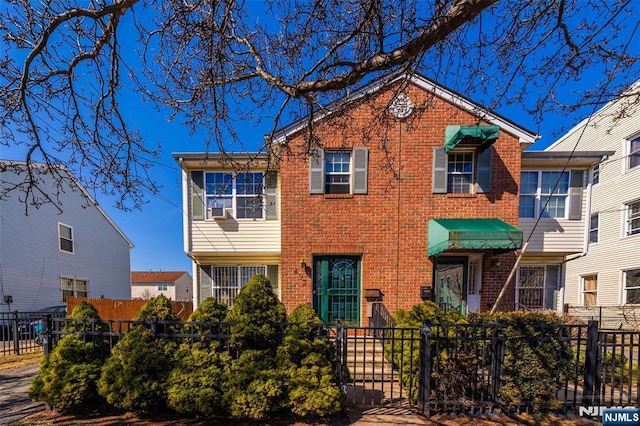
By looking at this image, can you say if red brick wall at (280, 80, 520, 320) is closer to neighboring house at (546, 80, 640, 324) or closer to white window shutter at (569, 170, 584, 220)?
white window shutter at (569, 170, 584, 220)

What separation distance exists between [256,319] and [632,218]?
16.5 metres

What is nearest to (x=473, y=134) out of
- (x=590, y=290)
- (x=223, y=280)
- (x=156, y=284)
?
(x=223, y=280)

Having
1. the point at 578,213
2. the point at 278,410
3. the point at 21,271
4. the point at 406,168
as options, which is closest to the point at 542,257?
the point at 578,213

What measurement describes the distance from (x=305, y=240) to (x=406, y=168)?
146 inches

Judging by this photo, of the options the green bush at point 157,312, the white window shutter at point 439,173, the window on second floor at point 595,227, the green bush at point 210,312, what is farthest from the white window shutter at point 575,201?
the green bush at point 157,312

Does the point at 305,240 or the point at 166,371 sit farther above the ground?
the point at 305,240

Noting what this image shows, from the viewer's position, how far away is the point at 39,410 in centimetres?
405

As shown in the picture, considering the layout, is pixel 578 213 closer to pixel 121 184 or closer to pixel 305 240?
pixel 305 240

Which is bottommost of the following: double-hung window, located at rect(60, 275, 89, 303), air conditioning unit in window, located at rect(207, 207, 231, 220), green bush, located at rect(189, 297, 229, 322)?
double-hung window, located at rect(60, 275, 89, 303)

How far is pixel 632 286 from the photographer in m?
11.3

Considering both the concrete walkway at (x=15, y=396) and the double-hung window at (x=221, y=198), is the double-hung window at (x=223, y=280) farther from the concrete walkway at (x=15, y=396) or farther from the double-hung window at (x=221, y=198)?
the concrete walkway at (x=15, y=396)

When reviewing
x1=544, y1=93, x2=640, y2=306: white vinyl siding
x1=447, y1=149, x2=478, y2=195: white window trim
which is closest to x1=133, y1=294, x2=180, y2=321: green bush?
x1=447, y1=149, x2=478, y2=195: white window trim

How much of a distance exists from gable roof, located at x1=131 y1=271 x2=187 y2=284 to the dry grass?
131ft

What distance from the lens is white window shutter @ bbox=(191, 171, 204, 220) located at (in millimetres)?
8227
